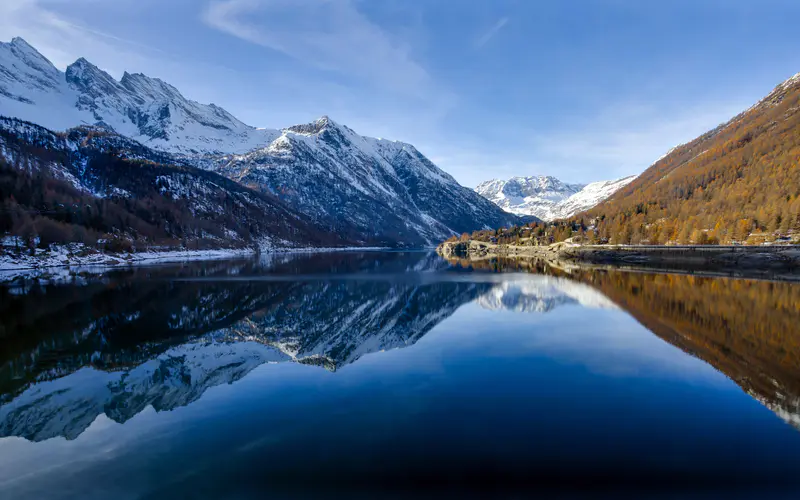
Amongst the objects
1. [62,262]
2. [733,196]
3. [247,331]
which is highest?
[733,196]

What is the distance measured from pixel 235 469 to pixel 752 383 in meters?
20.8

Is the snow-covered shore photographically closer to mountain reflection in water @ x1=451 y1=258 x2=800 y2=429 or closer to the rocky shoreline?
mountain reflection in water @ x1=451 y1=258 x2=800 y2=429

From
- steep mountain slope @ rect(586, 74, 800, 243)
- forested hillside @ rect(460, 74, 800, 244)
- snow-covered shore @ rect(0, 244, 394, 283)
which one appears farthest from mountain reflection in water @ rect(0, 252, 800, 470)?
steep mountain slope @ rect(586, 74, 800, 243)

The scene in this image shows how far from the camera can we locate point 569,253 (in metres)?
150

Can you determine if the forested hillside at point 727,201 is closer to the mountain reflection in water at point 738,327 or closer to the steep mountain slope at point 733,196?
the steep mountain slope at point 733,196

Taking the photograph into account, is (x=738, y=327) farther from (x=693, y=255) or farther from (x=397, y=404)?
(x=693, y=255)

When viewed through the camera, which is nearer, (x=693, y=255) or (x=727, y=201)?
(x=693, y=255)

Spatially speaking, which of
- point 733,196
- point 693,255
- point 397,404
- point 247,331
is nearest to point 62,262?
point 247,331

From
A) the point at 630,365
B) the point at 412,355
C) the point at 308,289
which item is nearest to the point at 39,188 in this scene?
the point at 308,289

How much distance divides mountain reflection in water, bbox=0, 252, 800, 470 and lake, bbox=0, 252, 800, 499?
215mm

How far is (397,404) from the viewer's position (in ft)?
52.3

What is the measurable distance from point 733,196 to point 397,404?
6446 inches

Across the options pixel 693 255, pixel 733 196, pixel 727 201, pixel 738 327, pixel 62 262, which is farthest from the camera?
pixel 727 201

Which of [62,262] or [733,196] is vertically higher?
[733,196]
